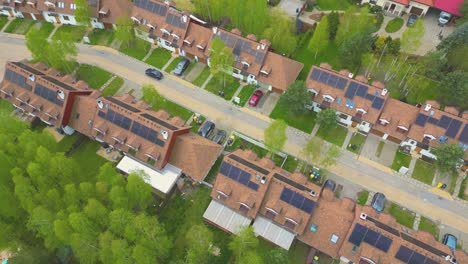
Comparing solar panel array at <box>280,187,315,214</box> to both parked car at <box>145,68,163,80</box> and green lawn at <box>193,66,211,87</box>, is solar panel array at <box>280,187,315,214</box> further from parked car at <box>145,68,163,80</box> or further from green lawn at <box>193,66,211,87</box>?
parked car at <box>145,68,163,80</box>

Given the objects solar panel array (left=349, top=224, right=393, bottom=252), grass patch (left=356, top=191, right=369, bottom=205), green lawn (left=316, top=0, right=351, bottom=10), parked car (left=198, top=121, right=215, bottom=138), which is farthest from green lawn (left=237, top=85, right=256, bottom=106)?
solar panel array (left=349, top=224, right=393, bottom=252)

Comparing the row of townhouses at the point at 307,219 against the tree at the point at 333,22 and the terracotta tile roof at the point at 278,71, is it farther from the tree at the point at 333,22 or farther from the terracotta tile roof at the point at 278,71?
the tree at the point at 333,22

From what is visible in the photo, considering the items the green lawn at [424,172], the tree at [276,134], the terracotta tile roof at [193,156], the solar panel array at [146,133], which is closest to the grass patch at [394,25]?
the green lawn at [424,172]

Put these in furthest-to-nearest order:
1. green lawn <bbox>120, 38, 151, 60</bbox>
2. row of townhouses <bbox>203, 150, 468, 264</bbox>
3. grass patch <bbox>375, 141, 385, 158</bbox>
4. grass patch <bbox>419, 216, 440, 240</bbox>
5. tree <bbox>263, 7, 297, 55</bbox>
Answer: green lawn <bbox>120, 38, 151, 60</bbox> < tree <bbox>263, 7, 297, 55</bbox> < grass patch <bbox>375, 141, 385, 158</bbox> < grass patch <bbox>419, 216, 440, 240</bbox> < row of townhouses <bbox>203, 150, 468, 264</bbox>

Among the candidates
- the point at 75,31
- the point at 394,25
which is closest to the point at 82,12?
the point at 75,31

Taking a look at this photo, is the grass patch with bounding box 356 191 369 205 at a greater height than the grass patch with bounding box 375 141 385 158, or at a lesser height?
lesser

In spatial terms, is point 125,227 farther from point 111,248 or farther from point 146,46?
point 146,46

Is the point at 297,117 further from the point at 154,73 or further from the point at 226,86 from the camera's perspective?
the point at 154,73
